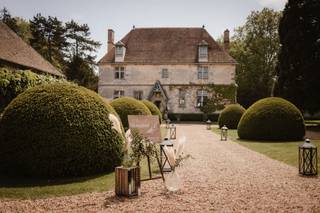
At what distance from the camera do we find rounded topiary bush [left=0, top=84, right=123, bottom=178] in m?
7.03

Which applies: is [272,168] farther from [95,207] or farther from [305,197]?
[95,207]

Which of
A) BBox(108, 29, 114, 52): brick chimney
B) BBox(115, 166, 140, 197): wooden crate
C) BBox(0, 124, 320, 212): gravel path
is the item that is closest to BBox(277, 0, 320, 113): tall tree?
BBox(0, 124, 320, 212): gravel path

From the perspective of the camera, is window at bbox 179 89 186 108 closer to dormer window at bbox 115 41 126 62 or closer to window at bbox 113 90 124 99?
window at bbox 113 90 124 99

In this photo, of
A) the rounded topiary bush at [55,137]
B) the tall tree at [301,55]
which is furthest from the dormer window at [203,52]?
the rounded topiary bush at [55,137]

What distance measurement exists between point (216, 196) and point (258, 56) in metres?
42.2

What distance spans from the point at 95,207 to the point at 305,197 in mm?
4000

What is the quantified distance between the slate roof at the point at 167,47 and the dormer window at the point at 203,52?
0.48m

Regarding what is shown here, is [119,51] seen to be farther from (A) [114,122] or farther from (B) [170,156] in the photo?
(B) [170,156]

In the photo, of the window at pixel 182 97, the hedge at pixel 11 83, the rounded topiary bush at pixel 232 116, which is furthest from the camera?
the window at pixel 182 97

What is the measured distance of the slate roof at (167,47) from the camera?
3628 cm

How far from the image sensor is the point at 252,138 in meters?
16.6

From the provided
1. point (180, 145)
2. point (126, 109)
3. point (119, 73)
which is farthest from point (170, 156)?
point (119, 73)

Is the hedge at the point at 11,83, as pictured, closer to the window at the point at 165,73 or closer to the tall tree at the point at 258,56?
the window at the point at 165,73

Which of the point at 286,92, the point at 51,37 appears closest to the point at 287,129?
the point at 286,92
